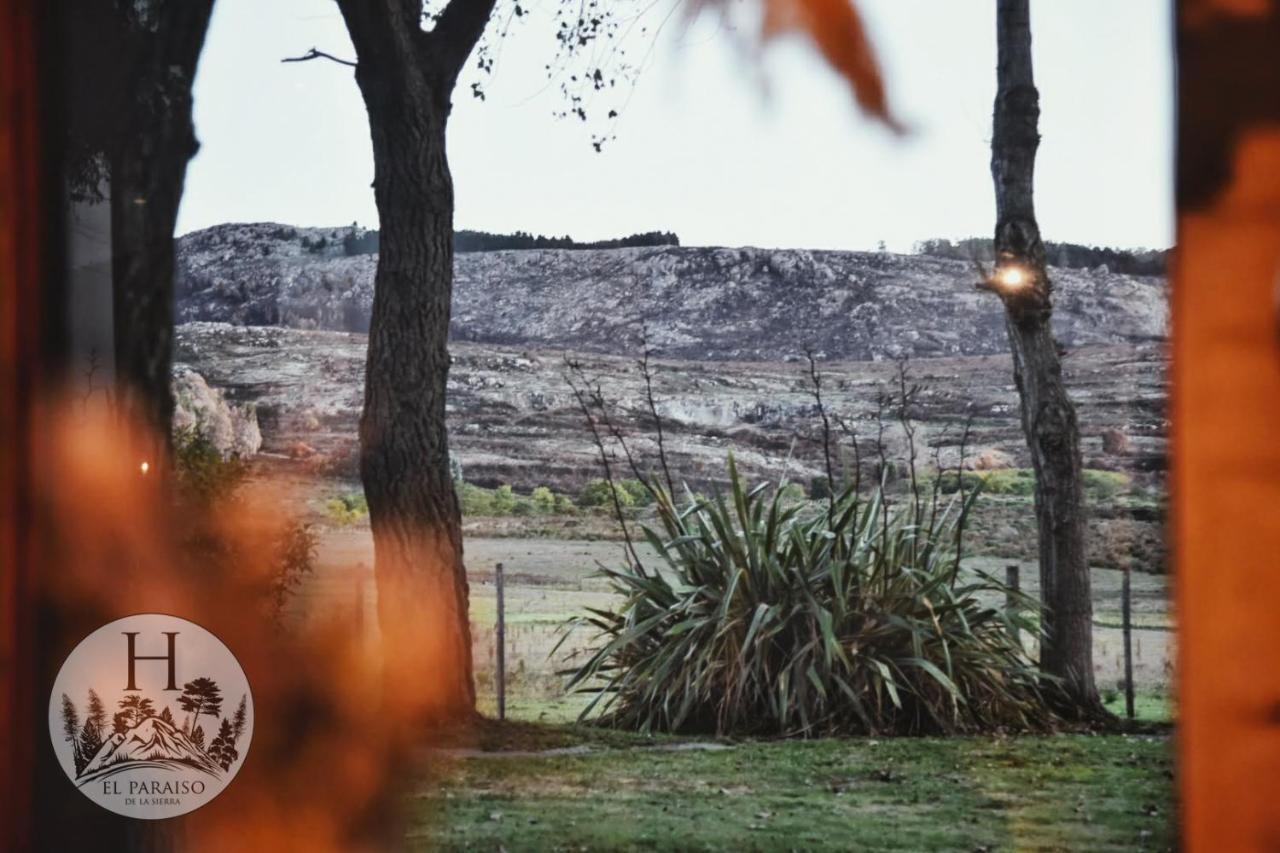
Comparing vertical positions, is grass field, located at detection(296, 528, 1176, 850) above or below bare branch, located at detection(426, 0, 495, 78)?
below

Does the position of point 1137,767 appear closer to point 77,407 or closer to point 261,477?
point 261,477

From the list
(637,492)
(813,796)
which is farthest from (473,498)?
(813,796)

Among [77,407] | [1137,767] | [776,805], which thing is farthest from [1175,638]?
[77,407]

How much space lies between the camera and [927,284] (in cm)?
238

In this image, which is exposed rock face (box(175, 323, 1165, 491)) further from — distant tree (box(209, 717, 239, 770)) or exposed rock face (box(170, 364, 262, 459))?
distant tree (box(209, 717, 239, 770))

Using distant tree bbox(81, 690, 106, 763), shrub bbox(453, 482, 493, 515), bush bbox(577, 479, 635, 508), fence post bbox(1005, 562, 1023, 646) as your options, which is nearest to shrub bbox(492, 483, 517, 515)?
shrub bbox(453, 482, 493, 515)

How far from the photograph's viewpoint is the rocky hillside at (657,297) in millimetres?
2389

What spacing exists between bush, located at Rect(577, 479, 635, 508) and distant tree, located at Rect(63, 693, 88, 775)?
1082mm

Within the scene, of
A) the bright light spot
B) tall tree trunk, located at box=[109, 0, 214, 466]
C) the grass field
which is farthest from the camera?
tall tree trunk, located at box=[109, 0, 214, 466]

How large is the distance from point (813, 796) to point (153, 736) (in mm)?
1310

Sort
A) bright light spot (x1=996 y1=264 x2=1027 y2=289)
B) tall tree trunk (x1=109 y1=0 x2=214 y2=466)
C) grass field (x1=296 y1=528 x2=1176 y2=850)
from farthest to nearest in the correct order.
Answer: tall tree trunk (x1=109 y1=0 x2=214 y2=466) → bright light spot (x1=996 y1=264 x2=1027 y2=289) → grass field (x1=296 y1=528 x2=1176 y2=850)

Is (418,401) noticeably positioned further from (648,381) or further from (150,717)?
(150,717)

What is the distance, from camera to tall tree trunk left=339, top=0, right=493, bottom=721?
250cm

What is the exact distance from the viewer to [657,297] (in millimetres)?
2465
